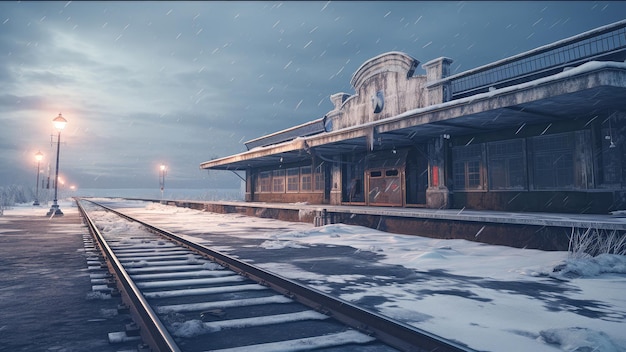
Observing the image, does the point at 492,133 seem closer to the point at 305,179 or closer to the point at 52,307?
the point at 305,179

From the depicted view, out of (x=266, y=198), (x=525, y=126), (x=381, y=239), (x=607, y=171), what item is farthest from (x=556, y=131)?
(x=266, y=198)

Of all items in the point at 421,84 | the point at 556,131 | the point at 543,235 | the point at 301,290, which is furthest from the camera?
the point at 421,84

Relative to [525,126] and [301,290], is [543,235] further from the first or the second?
[301,290]

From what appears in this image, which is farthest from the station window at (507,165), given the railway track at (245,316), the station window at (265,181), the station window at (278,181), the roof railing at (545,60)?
the station window at (265,181)

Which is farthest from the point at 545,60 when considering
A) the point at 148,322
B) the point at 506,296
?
the point at 148,322

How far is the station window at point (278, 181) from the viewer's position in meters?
27.1

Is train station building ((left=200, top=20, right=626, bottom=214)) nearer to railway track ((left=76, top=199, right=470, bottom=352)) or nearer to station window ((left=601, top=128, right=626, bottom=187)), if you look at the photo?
station window ((left=601, top=128, right=626, bottom=187))

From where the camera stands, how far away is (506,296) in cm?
532

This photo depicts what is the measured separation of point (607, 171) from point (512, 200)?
2918mm

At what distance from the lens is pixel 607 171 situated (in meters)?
11.0

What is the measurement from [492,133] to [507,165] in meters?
1.22

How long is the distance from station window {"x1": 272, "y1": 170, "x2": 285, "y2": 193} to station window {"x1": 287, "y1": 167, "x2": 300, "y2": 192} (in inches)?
32.5

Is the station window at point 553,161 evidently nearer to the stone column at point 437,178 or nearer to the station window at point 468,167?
the station window at point 468,167

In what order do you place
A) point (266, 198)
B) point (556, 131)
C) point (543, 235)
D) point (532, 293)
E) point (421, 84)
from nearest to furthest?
point (532, 293), point (543, 235), point (556, 131), point (421, 84), point (266, 198)
